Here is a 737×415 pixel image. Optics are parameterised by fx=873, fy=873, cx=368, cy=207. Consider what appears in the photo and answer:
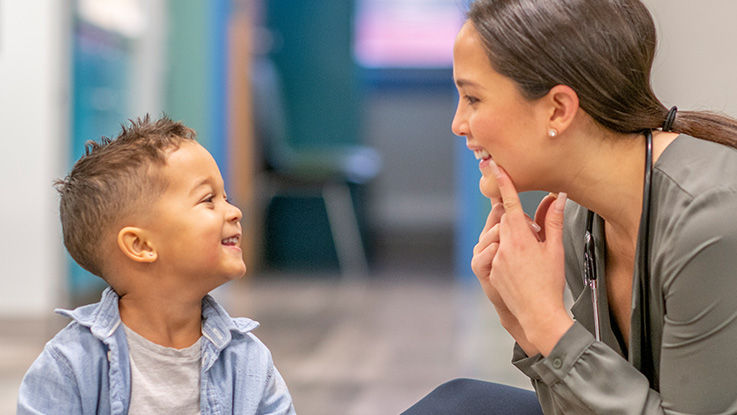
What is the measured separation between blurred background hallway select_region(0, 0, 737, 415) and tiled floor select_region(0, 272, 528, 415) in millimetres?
13

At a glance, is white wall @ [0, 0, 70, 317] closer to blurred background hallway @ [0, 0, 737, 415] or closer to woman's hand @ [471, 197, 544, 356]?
blurred background hallway @ [0, 0, 737, 415]

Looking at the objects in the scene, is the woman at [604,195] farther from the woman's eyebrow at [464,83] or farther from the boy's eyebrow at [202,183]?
the boy's eyebrow at [202,183]

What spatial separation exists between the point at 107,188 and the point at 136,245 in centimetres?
9

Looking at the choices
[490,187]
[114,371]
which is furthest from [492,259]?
[114,371]

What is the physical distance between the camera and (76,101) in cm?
413

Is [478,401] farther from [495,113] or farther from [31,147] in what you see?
[31,147]

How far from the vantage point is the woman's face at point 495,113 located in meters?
1.15

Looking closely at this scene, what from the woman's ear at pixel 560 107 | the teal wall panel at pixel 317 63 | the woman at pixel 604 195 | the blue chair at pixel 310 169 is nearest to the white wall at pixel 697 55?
the woman at pixel 604 195

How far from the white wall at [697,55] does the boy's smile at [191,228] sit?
1.03 m

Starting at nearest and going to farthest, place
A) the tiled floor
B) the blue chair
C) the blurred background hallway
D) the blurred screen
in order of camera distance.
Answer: the tiled floor, the blurred background hallway, the blue chair, the blurred screen

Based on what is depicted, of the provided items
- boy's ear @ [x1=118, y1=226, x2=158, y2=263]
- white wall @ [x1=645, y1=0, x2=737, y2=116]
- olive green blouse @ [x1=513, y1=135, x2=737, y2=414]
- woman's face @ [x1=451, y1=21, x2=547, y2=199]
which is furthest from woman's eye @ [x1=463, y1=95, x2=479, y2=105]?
white wall @ [x1=645, y1=0, x2=737, y2=116]

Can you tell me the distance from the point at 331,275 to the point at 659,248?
480cm

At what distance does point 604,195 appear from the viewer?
3.90 ft

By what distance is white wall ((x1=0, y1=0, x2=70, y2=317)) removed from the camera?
3.90 meters
